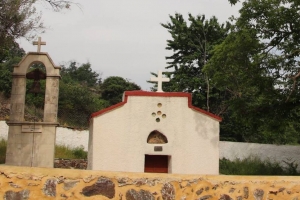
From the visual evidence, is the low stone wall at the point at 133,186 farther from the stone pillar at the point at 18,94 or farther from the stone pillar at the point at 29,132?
the stone pillar at the point at 18,94

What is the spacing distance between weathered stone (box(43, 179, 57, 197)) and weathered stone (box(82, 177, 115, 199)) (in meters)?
0.29

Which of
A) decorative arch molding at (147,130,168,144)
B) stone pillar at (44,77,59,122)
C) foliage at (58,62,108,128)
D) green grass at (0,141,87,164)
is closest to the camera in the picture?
decorative arch molding at (147,130,168,144)

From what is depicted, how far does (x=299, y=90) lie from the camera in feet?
44.1

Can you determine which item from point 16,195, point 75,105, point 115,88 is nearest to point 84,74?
point 115,88

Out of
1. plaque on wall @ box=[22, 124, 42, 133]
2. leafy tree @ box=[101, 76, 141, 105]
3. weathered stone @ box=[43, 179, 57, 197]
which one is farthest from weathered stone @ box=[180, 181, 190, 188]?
leafy tree @ box=[101, 76, 141, 105]

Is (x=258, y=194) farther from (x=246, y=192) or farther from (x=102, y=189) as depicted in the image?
(x=102, y=189)

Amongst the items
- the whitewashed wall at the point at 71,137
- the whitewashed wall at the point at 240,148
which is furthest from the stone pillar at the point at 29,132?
the whitewashed wall at the point at 71,137

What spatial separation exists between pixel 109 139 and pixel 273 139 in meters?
17.7

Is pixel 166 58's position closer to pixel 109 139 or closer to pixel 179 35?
pixel 179 35

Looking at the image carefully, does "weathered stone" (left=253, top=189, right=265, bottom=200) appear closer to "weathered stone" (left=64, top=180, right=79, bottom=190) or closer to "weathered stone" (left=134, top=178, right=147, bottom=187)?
"weathered stone" (left=134, top=178, right=147, bottom=187)

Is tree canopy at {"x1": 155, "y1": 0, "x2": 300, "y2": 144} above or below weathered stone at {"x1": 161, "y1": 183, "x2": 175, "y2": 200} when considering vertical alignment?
above

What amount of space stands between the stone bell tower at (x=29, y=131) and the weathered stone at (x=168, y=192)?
9.49 metres

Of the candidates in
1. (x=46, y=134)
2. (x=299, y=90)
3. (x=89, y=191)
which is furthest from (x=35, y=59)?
(x=89, y=191)

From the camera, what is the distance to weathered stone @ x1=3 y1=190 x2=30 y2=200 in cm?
363
